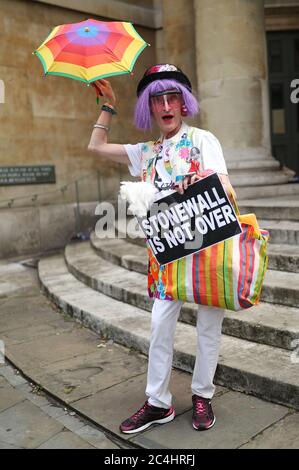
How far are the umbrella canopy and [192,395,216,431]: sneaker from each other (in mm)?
1914

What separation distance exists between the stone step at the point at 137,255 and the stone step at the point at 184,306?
81mm

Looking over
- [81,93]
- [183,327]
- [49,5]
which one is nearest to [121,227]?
[81,93]

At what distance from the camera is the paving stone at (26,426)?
2.95 metres

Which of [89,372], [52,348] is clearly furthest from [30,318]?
[89,372]

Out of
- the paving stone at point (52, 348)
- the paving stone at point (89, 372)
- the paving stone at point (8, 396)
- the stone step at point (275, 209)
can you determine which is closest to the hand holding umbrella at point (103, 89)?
the paving stone at point (89, 372)

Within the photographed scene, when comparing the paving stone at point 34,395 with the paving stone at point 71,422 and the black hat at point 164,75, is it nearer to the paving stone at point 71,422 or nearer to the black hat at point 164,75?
the paving stone at point 71,422

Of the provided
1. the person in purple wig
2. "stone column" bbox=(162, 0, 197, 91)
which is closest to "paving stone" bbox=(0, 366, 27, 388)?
the person in purple wig

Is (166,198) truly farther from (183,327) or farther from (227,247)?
(183,327)

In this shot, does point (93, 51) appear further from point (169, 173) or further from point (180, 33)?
Result: point (180, 33)

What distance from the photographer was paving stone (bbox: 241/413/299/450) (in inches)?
103

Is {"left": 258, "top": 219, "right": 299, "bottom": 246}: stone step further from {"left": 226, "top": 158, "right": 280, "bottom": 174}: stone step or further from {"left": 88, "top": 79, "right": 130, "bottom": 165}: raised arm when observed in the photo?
{"left": 88, "top": 79, "right": 130, "bottom": 165}: raised arm

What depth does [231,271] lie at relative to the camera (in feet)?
8.59

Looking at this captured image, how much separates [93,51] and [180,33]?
269 inches

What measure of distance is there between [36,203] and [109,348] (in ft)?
17.8
